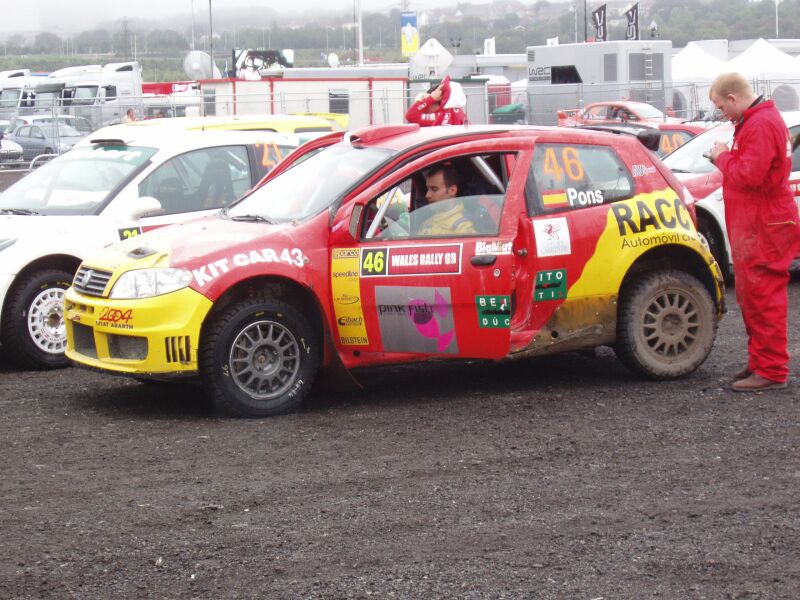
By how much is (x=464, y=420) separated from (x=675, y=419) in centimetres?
117

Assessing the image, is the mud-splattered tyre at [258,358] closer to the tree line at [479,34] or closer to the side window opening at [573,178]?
the side window opening at [573,178]

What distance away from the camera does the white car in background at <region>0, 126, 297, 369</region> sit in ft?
28.5

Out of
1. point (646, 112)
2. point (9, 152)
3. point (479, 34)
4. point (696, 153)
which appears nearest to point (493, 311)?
point (696, 153)

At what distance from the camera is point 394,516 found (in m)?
5.17

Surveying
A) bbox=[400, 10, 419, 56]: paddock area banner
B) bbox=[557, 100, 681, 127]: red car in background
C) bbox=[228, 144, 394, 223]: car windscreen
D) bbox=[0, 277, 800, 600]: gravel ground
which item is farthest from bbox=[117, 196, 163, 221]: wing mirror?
bbox=[400, 10, 419, 56]: paddock area banner

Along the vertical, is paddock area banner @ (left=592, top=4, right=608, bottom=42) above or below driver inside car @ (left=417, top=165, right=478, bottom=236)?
above

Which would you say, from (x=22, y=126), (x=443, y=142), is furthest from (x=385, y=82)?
(x=443, y=142)

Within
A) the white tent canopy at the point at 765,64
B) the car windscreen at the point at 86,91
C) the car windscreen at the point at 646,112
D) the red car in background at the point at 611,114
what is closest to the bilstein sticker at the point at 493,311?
the red car in background at the point at 611,114

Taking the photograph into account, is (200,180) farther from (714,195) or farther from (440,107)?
(714,195)

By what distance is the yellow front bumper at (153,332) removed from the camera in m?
A: 6.73

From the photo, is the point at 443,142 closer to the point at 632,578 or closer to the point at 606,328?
the point at 606,328

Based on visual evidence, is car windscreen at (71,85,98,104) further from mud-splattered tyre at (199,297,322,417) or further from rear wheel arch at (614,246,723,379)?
mud-splattered tyre at (199,297,322,417)

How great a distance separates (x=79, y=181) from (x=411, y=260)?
11.9 ft

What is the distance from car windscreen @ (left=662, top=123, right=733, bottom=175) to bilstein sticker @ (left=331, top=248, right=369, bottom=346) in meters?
6.47
